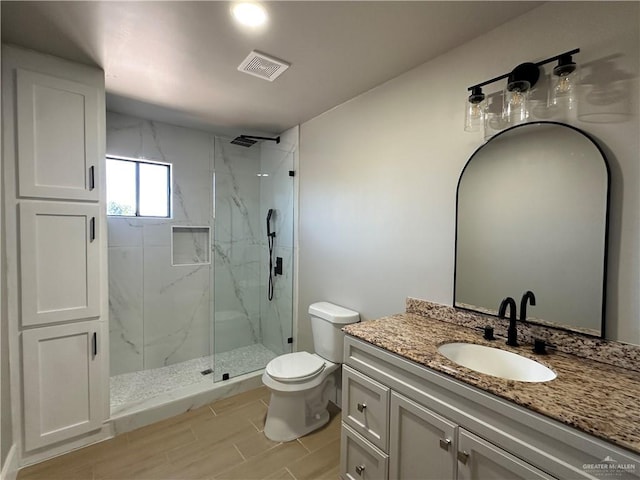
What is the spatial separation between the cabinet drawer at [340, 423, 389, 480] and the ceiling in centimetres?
210

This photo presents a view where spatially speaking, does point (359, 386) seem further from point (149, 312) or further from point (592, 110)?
point (149, 312)

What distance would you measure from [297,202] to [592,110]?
219 cm

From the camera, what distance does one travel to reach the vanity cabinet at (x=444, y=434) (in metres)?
0.85

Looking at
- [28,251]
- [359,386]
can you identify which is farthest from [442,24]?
[28,251]

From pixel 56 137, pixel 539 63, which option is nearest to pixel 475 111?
pixel 539 63

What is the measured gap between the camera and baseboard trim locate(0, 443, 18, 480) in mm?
1551

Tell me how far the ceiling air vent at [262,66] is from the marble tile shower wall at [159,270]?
1461mm

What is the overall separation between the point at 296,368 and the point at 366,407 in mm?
757

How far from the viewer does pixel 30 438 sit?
1746 mm

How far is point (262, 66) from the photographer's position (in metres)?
1.80

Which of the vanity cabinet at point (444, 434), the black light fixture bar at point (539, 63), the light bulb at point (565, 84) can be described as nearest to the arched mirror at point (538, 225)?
the light bulb at point (565, 84)

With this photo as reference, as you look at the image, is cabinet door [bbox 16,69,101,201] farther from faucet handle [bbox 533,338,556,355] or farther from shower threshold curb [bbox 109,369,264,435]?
faucet handle [bbox 533,338,556,355]

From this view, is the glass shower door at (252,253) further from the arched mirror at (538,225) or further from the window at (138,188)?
the arched mirror at (538,225)

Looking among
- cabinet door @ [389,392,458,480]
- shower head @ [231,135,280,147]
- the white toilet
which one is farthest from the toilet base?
shower head @ [231,135,280,147]
